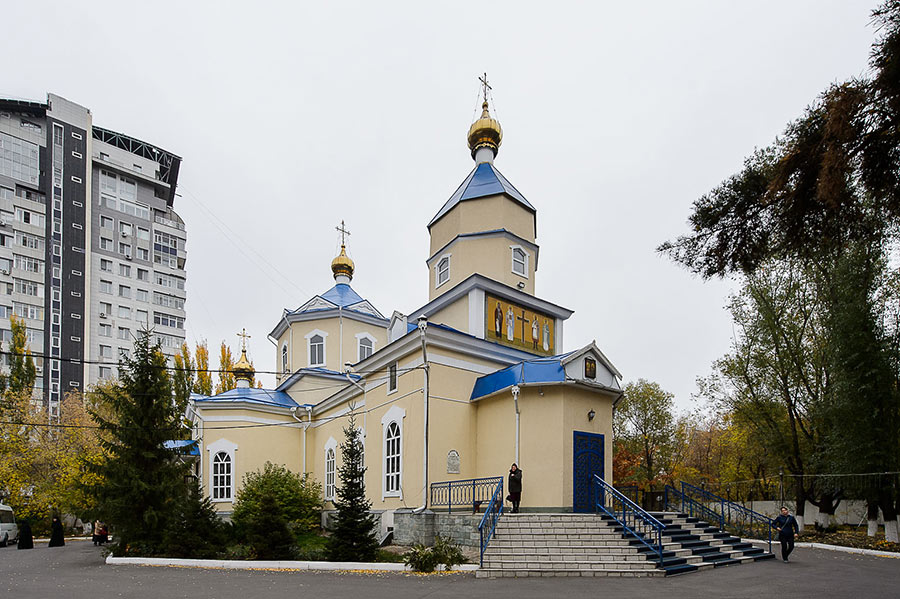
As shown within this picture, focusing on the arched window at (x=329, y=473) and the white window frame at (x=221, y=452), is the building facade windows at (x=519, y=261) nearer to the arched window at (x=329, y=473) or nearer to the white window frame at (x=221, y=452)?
the arched window at (x=329, y=473)

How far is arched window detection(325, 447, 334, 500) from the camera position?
74.4 feet


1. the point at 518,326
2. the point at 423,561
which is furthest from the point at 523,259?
the point at 423,561

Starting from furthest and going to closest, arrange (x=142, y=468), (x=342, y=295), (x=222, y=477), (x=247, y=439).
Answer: (x=342, y=295) → (x=247, y=439) → (x=222, y=477) → (x=142, y=468)

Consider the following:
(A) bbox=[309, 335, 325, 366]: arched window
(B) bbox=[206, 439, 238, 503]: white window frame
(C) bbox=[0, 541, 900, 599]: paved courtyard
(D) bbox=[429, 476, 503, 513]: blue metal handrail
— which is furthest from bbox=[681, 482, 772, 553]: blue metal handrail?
(B) bbox=[206, 439, 238, 503]: white window frame

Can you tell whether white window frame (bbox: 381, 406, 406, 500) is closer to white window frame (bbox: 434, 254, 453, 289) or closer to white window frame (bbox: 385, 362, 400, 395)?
white window frame (bbox: 385, 362, 400, 395)

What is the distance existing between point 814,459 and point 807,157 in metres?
19.1

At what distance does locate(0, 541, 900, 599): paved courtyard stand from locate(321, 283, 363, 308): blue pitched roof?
15.0 metres

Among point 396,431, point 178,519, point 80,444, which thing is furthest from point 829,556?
point 80,444

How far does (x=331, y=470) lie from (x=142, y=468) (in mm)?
8191

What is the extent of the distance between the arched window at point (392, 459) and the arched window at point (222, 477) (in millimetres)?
9221

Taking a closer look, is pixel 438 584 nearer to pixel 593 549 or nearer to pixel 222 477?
pixel 593 549

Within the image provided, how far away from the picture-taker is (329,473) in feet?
75.3

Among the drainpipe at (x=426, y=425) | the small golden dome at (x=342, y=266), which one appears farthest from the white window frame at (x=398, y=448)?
the small golden dome at (x=342, y=266)

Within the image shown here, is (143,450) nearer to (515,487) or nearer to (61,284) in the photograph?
(515,487)
